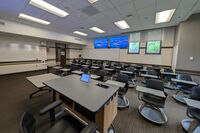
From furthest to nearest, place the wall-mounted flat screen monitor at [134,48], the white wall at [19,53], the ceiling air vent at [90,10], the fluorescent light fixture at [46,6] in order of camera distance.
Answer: the wall-mounted flat screen monitor at [134,48], the white wall at [19,53], the ceiling air vent at [90,10], the fluorescent light fixture at [46,6]

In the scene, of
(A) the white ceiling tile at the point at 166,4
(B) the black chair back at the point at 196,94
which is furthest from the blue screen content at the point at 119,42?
(B) the black chair back at the point at 196,94

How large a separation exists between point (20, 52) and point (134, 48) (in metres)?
8.68

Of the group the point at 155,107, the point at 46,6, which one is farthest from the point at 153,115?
the point at 46,6

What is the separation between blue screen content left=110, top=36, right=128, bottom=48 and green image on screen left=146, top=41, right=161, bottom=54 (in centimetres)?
172

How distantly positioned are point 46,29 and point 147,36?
297 inches

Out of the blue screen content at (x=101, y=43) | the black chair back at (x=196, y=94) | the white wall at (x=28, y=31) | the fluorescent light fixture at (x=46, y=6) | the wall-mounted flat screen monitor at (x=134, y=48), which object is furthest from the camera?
the blue screen content at (x=101, y=43)

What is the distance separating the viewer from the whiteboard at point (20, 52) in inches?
229

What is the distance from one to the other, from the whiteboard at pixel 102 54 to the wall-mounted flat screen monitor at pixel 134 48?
3.68ft

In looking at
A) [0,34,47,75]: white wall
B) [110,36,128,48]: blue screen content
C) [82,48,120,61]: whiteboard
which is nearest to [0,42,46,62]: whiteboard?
[0,34,47,75]: white wall

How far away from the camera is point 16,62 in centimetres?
636

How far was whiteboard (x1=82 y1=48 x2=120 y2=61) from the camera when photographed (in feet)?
27.6

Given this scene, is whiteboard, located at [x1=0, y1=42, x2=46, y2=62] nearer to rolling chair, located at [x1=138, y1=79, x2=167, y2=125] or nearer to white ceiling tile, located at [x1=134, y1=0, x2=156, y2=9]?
white ceiling tile, located at [x1=134, y1=0, x2=156, y2=9]

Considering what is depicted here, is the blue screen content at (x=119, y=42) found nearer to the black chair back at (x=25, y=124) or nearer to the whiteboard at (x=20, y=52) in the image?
the whiteboard at (x=20, y=52)

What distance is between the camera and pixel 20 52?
6.50 m
